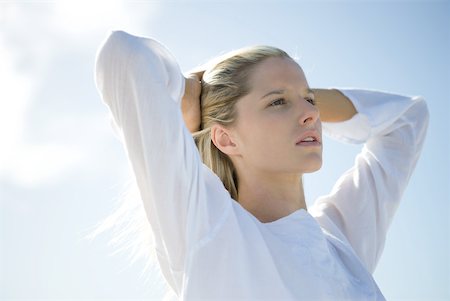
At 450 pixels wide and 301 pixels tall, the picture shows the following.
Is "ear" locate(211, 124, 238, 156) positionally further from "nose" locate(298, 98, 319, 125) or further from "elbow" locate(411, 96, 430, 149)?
"elbow" locate(411, 96, 430, 149)

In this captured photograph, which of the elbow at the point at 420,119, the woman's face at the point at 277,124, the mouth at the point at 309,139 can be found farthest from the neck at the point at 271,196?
the elbow at the point at 420,119

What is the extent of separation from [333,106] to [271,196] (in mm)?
848

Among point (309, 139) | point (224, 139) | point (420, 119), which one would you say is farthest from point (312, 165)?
point (420, 119)

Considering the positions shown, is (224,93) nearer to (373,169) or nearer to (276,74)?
(276,74)

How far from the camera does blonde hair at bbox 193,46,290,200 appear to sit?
2.47 metres

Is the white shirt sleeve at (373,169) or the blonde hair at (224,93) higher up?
the blonde hair at (224,93)

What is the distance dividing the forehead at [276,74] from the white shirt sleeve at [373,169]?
0.69 m

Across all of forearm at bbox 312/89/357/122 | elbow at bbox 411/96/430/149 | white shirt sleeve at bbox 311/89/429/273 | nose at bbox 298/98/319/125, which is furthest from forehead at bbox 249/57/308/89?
elbow at bbox 411/96/430/149

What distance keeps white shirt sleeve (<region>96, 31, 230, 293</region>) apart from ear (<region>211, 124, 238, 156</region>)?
0.54 metres

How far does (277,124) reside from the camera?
2342 mm

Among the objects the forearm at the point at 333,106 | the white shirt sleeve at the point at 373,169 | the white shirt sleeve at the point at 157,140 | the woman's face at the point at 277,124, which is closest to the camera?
the white shirt sleeve at the point at 157,140

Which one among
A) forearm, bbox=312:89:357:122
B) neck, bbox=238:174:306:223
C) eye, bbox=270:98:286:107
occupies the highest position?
eye, bbox=270:98:286:107

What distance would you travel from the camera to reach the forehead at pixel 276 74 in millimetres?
2426

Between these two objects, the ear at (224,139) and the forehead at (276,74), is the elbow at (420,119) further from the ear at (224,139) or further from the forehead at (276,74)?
the ear at (224,139)
